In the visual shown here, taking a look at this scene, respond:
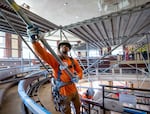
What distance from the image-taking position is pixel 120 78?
6.32 metres

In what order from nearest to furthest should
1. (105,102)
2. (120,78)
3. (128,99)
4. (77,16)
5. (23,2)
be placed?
(128,99), (105,102), (23,2), (120,78), (77,16)

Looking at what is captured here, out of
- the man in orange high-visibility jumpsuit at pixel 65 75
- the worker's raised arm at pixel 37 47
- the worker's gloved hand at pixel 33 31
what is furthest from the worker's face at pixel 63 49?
the worker's gloved hand at pixel 33 31

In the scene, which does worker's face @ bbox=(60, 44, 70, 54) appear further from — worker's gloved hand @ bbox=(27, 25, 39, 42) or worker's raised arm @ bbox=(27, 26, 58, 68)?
worker's gloved hand @ bbox=(27, 25, 39, 42)

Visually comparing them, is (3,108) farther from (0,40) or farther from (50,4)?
(0,40)

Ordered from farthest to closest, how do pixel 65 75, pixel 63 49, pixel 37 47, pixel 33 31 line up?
pixel 63 49 < pixel 65 75 < pixel 37 47 < pixel 33 31

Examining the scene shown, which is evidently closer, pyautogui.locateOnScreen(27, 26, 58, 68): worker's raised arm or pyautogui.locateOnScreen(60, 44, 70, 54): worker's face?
pyautogui.locateOnScreen(27, 26, 58, 68): worker's raised arm

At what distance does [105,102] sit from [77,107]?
0.81 m

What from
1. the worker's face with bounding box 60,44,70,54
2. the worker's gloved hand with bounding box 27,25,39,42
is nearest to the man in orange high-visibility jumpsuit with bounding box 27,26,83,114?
the worker's face with bounding box 60,44,70,54

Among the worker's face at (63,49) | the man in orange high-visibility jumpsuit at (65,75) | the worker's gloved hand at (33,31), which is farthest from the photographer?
the worker's face at (63,49)

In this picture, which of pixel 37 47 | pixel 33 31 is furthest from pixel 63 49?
pixel 33 31

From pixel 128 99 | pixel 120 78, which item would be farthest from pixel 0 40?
pixel 128 99

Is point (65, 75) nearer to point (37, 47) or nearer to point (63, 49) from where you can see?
point (63, 49)

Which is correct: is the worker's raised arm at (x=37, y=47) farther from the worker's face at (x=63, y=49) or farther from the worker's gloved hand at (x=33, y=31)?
the worker's face at (x=63, y=49)

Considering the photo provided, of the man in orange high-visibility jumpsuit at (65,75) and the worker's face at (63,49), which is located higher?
the worker's face at (63,49)
